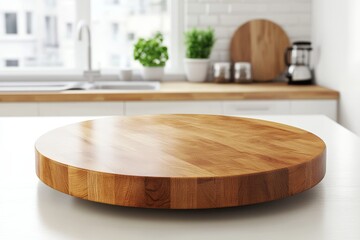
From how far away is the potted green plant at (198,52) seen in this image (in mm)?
4094

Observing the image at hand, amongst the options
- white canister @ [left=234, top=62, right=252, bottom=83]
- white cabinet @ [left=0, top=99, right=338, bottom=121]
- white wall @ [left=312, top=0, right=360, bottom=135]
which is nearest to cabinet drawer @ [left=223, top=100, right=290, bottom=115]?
white cabinet @ [left=0, top=99, right=338, bottom=121]

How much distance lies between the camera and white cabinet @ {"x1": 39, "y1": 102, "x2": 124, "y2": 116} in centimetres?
352

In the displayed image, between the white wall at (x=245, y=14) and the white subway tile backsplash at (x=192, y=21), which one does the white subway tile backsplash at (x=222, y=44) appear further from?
the white subway tile backsplash at (x=192, y=21)

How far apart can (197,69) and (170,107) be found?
720 mm

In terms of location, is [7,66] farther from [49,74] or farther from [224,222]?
→ [224,222]

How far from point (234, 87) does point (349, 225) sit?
2887mm

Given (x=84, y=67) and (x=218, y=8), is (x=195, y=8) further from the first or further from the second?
(x=84, y=67)

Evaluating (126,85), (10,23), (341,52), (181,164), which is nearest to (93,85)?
(126,85)

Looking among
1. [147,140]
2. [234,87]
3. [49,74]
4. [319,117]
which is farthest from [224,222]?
[49,74]

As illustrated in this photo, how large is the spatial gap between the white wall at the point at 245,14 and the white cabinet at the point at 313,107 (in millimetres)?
865

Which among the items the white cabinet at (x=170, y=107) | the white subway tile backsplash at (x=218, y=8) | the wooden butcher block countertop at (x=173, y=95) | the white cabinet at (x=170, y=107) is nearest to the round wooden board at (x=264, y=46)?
the white subway tile backsplash at (x=218, y=8)

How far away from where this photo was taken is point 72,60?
4.44 meters

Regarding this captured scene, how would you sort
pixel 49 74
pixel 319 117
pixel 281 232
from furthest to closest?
1. pixel 49 74
2. pixel 319 117
3. pixel 281 232

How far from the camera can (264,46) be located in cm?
423
